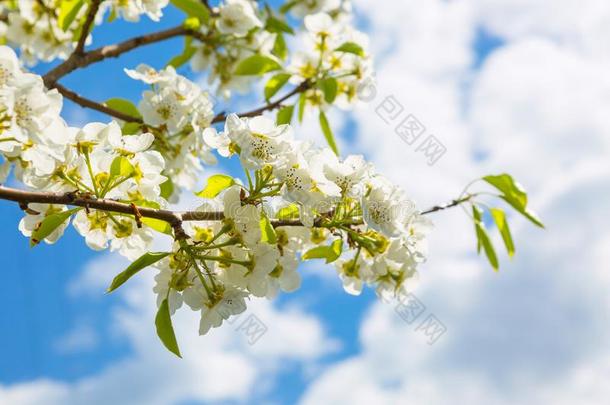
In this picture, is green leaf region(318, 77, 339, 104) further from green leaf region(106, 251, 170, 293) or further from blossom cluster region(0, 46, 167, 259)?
green leaf region(106, 251, 170, 293)

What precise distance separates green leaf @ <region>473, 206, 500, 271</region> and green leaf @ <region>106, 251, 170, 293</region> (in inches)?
44.5

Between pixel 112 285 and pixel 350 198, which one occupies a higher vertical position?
pixel 350 198

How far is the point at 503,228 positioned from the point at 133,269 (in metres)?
1.31

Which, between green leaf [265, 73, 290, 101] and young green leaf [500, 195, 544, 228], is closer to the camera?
young green leaf [500, 195, 544, 228]

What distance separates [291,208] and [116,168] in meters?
0.46

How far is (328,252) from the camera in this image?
1.75 meters

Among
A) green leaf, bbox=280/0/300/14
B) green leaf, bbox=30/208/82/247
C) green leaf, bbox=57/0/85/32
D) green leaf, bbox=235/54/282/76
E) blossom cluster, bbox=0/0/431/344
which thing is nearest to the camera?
blossom cluster, bbox=0/0/431/344

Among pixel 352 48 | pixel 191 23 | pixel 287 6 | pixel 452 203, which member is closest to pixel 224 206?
pixel 452 203

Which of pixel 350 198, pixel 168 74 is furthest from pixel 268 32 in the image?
pixel 350 198

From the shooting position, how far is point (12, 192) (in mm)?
1391

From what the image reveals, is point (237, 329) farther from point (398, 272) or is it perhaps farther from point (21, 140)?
point (21, 140)

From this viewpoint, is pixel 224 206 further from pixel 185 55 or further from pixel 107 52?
pixel 185 55

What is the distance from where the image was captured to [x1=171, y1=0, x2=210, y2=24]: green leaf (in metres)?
2.76

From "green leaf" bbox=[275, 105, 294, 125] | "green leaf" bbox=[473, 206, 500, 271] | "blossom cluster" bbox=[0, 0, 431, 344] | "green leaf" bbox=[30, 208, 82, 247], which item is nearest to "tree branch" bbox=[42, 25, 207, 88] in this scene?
"blossom cluster" bbox=[0, 0, 431, 344]
